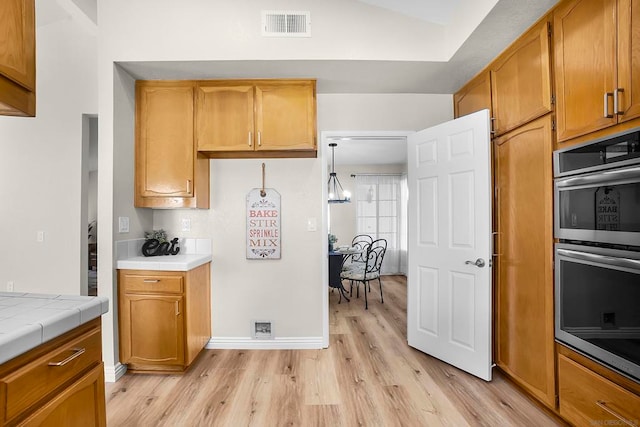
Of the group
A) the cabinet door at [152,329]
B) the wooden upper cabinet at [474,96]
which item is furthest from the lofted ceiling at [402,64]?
the cabinet door at [152,329]

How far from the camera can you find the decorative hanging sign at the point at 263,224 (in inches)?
112

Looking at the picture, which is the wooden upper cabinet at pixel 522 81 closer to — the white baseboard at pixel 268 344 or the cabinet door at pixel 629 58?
the cabinet door at pixel 629 58

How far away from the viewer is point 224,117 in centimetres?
257


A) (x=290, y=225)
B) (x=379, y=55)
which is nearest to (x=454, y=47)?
(x=379, y=55)

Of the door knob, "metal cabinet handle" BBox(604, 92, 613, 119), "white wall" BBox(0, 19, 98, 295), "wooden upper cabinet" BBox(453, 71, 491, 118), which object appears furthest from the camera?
"white wall" BBox(0, 19, 98, 295)

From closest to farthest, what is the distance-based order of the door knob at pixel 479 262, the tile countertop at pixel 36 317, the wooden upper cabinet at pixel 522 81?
the tile countertop at pixel 36 317 < the wooden upper cabinet at pixel 522 81 < the door knob at pixel 479 262

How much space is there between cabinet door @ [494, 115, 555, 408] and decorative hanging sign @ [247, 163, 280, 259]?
6.09 feet

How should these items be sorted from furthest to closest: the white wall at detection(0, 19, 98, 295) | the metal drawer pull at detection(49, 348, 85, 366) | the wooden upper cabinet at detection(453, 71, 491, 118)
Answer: the white wall at detection(0, 19, 98, 295) < the wooden upper cabinet at detection(453, 71, 491, 118) < the metal drawer pull at detection(49, 348, 85, 366)

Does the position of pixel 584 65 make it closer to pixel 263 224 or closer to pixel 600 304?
pixel 600 304

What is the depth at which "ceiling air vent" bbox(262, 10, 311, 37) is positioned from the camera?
2312mm

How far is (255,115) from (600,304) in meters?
2.57

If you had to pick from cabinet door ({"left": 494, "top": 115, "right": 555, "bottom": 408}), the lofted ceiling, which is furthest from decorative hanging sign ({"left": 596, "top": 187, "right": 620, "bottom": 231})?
the lofted ceiling

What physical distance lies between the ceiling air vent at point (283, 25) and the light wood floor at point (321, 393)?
2647mm

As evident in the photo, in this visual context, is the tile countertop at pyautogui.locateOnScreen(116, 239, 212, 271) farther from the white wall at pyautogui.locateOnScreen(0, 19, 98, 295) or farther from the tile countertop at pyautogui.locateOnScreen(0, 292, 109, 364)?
the white wall at pyautogui.locateOnScreen(0, 19, 98, 295)
